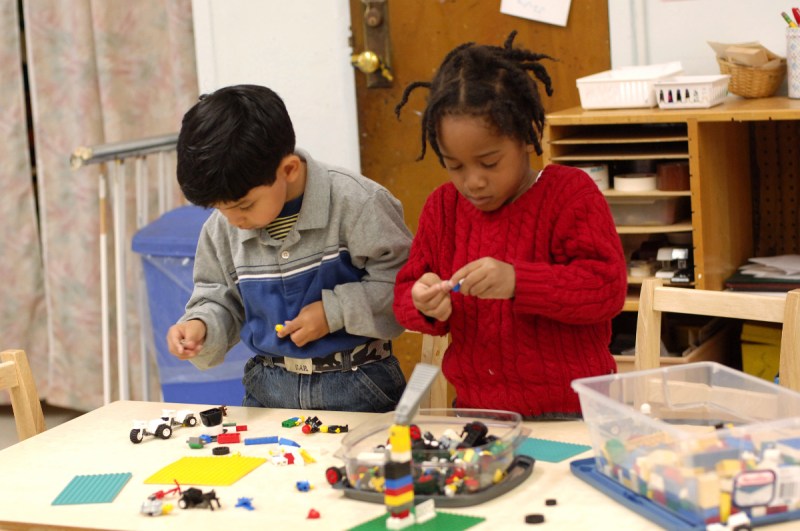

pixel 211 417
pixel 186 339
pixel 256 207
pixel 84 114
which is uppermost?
pixel 84 114

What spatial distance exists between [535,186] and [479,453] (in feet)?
1.61

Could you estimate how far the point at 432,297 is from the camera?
1.55 metres

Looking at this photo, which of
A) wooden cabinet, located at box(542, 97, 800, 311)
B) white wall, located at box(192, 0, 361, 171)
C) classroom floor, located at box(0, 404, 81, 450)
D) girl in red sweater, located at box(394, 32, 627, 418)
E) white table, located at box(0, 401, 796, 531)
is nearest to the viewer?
white table, located at box(0, 401, 796, 531)

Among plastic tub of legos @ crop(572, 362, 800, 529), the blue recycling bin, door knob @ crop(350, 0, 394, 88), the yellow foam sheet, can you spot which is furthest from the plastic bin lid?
plastic tub of legos @ crop(572, 362, 800, 529)

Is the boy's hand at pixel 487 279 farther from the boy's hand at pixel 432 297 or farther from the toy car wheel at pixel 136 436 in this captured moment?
the toy car wheel at pixel 136 436

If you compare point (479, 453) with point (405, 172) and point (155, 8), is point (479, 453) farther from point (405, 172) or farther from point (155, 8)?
point (155, 8)

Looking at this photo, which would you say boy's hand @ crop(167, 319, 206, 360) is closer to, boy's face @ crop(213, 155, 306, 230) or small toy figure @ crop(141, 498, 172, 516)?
boy's face @ crop(213, 155, 306, 230)

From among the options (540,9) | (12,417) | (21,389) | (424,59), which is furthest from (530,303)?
(12,417)

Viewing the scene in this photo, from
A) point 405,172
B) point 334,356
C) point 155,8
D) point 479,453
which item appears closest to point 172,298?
point 405,172

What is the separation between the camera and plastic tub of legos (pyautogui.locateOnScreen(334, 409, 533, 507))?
131cm

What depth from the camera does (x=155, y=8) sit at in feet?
11.9

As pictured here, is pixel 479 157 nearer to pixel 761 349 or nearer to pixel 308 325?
pixel 308 325

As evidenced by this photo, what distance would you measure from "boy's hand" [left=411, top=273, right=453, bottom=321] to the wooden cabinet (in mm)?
1018

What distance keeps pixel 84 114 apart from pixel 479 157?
96.4 inches
